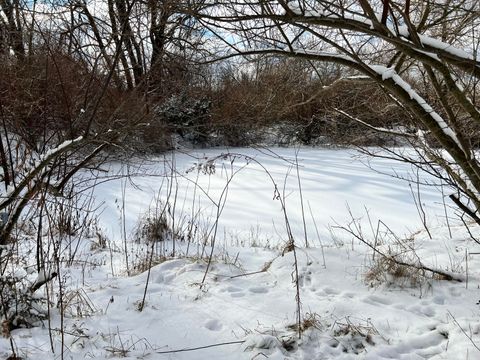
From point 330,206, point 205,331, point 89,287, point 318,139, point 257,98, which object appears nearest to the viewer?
point 205,331

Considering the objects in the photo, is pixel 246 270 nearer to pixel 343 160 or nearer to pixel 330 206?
pixel 330 206

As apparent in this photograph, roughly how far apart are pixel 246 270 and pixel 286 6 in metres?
2.27

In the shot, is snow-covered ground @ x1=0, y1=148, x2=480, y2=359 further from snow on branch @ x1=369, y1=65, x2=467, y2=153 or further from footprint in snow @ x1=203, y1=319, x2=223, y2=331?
snow on branch @ x1=369, y1=65, x2=467, y2=153

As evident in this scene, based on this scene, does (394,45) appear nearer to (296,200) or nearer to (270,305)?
(270,305)

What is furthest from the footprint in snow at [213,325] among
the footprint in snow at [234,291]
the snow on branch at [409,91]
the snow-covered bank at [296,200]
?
the snow-covered bank at [296,200]

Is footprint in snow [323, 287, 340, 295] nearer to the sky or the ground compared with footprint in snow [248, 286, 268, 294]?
nearer to the sky

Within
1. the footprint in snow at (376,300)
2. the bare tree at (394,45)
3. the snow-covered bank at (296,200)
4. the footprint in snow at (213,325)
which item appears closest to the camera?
the bare tree at (394,45)

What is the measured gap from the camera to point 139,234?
4855mm

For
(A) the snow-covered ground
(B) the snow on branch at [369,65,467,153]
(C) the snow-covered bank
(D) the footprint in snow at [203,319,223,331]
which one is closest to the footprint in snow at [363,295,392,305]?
(A) the snow-covered ground

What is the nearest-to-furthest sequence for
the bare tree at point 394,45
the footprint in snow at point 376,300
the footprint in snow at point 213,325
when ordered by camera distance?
the bare tree at point 394,45, the footprint in snow at point 213,325, the footprint in snow at point 376,300

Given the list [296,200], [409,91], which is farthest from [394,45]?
[296,200]

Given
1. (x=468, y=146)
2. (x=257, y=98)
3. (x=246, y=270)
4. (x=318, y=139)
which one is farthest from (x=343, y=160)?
(x=468, y=146)

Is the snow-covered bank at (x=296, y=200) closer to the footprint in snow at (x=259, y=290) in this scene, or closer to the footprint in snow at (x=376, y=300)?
the footprint in snow at (x=259, y=290)

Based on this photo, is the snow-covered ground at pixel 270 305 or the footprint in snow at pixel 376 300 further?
the footprint in snow at pixel 376 300
